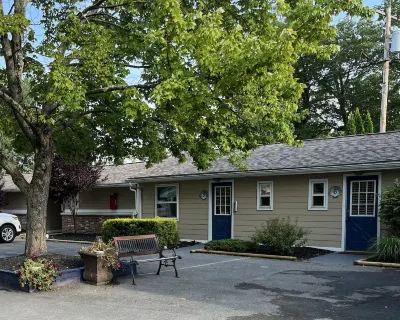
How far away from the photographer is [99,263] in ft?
27.6

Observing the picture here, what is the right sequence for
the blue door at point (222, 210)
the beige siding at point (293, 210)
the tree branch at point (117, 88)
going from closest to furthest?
the tree branch at point (117, 88), the beige siding at point (293, 210), the blue door at point (222, 210)

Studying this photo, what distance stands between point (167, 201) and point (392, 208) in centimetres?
886

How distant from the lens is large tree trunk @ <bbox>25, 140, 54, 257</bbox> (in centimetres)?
A: 912

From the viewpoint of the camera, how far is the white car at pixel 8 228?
17442 millimetres

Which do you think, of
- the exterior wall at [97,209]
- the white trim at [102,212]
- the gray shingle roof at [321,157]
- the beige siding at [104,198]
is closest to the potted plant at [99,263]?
the gray shingle roof at [321,157]

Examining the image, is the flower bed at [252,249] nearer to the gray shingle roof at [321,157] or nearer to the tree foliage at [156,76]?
the gray shingle roof at [321,157]

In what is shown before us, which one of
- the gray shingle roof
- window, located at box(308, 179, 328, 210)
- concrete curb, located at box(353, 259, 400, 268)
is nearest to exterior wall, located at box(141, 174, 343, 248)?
window, located at box(308, 179, 328, 210)

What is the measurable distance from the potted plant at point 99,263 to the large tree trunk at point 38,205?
1.22 metres

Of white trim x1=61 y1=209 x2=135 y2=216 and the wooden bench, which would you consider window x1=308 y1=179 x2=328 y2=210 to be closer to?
the wooden bench

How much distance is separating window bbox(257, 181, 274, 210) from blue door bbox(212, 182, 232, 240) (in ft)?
3.89

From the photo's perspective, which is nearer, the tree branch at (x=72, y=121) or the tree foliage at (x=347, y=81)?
the tree branch at (x=72, y=121)

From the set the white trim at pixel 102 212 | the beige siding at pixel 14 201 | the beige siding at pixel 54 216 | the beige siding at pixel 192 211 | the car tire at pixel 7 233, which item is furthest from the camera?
the beige siding at pixel 14 201

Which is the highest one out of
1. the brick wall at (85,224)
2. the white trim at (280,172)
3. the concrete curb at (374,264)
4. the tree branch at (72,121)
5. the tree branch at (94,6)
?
the tree branch at (94,6)

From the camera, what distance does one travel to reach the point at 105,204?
20891 millimetres
